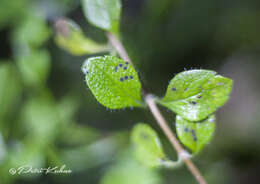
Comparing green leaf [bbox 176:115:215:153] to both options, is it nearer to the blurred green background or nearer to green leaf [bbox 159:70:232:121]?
green leaf [bbox 159:70:232:121]

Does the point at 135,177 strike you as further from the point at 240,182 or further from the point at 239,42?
the point at 239,42

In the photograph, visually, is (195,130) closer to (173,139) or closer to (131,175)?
(173,139)

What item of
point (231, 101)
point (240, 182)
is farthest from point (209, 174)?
point (231, 101)

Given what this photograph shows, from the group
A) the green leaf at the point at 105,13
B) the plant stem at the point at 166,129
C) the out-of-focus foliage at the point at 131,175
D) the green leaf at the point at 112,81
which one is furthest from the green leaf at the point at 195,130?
the out-of-focus foliage at the point at 131,175

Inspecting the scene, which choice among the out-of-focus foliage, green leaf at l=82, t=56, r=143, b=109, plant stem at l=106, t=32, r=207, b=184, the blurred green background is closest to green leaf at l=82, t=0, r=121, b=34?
plant stem at l=106, t=32, r=207, b=184

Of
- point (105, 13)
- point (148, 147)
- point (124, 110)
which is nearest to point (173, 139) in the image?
point (148, 147)

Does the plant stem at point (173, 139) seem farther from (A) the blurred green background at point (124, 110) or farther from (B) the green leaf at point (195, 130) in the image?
(A) the blurred green background at point (124, 110)

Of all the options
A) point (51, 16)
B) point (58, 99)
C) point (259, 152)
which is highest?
point (51, 16)
